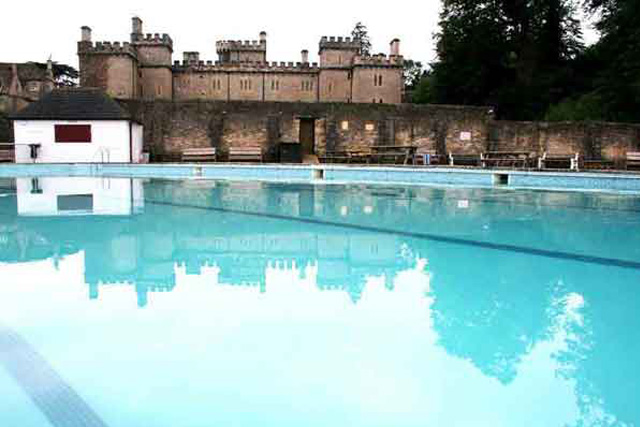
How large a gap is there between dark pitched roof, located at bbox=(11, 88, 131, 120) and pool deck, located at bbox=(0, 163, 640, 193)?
9.02 feet

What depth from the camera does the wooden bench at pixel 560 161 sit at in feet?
58.2

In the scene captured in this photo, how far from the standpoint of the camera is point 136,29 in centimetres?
3688

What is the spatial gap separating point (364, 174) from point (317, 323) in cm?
1156

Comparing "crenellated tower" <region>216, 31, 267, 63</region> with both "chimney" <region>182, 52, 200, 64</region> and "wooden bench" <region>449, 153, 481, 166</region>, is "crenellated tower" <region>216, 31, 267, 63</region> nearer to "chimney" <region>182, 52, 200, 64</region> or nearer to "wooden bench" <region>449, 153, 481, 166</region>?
"chimney" <region>182, 52, 200, 64</region>

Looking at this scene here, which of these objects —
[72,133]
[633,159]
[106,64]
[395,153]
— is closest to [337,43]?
[106,64]

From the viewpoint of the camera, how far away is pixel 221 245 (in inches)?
241

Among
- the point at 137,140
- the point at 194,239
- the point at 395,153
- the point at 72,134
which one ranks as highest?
the point at 72,134

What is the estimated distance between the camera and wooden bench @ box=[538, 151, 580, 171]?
699 inches

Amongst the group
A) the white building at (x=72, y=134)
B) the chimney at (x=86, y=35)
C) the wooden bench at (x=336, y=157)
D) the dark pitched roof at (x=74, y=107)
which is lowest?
the wooden bench at (x=336, y=157)

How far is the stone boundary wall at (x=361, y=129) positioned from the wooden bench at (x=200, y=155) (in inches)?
A: 28.1

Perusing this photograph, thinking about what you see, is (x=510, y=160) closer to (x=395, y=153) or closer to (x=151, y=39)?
(x=395, y=153)

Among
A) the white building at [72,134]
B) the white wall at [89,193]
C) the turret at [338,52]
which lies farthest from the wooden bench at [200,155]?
the turret at [338,52]

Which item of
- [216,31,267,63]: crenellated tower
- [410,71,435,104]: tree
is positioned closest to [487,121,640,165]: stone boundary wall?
[410,71,435,104]: tree

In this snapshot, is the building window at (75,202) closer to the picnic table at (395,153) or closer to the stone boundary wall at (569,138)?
the picnic table at (395,153)
